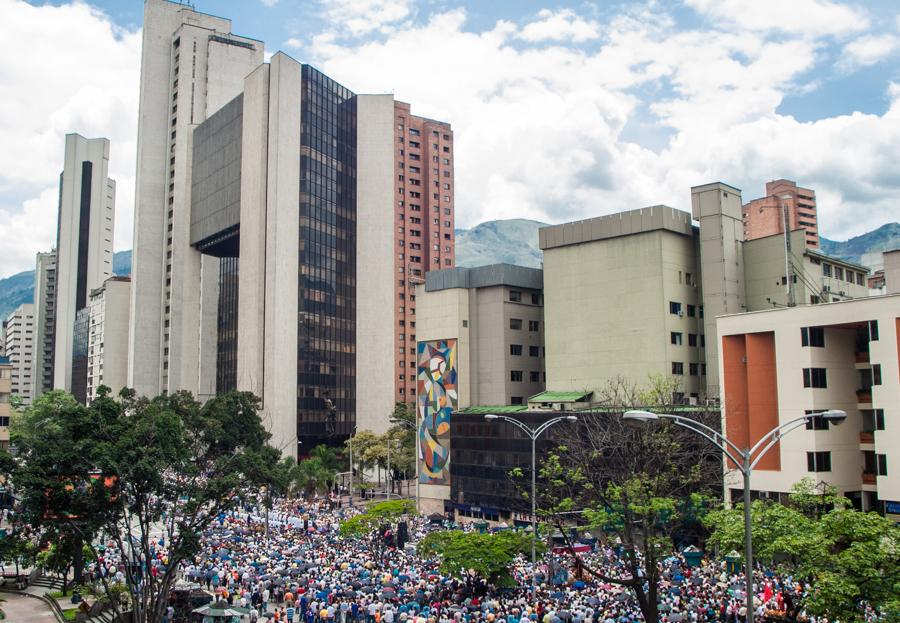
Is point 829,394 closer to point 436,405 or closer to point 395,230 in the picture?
point 436,405

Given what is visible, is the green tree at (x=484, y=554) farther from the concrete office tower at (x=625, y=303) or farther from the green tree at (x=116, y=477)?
the concrete office tower at (x=625, y=303)

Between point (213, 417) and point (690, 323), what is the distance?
153 feet

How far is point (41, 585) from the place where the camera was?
1955 inches

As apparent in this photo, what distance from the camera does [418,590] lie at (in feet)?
128

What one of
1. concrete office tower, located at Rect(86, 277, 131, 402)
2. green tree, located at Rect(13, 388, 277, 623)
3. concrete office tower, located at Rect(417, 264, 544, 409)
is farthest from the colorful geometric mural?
concrete office tower, located at Rect(86, 277, 131, 402)

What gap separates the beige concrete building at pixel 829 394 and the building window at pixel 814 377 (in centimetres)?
7

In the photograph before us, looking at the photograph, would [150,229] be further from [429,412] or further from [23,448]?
[23,448]

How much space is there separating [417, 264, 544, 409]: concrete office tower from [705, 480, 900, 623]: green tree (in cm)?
5389

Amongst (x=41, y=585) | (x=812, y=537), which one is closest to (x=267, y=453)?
(x=41, y=585)

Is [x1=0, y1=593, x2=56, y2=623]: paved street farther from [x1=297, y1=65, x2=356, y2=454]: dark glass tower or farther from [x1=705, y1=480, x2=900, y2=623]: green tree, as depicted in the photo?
[x1=297, y1=65, x2=356, y2=454]: dark glass tower

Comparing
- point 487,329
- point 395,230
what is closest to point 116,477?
point 487,329

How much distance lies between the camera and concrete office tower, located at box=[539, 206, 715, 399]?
72000 millimetres

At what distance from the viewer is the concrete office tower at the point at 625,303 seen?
72.0 metres

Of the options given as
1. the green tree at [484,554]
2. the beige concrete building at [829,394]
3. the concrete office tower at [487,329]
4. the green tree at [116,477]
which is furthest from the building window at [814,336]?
the concrete office tower at [487,329]
